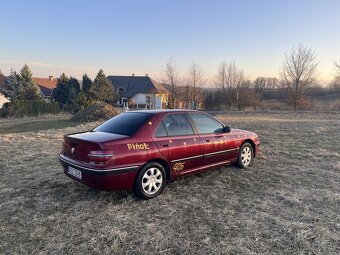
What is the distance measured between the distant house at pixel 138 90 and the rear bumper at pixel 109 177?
140ft

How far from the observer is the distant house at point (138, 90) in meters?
47.3

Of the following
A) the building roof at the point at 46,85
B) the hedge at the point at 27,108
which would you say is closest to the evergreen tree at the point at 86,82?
the hedge at the point at 27,108

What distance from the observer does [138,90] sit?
54.6 meters

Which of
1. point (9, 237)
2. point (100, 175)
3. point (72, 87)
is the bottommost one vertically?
point (9, 237)

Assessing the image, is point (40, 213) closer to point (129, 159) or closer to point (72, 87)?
point (129, 159)

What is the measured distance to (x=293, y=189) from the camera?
5168mm

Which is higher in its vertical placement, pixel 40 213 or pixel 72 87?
pixel 72 87

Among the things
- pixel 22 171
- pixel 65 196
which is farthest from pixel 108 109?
pixel 65 196

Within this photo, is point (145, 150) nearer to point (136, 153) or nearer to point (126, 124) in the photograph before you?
point (136, 153)

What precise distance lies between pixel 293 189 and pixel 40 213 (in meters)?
4.39

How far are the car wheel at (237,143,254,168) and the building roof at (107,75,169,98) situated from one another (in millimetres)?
45453

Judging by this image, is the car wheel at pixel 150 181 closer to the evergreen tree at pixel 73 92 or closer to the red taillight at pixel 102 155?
the red taillight at pixel 102 155

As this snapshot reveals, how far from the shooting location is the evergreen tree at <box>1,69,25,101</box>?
3322 cm

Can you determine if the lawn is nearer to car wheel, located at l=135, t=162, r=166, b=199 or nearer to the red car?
the red car
